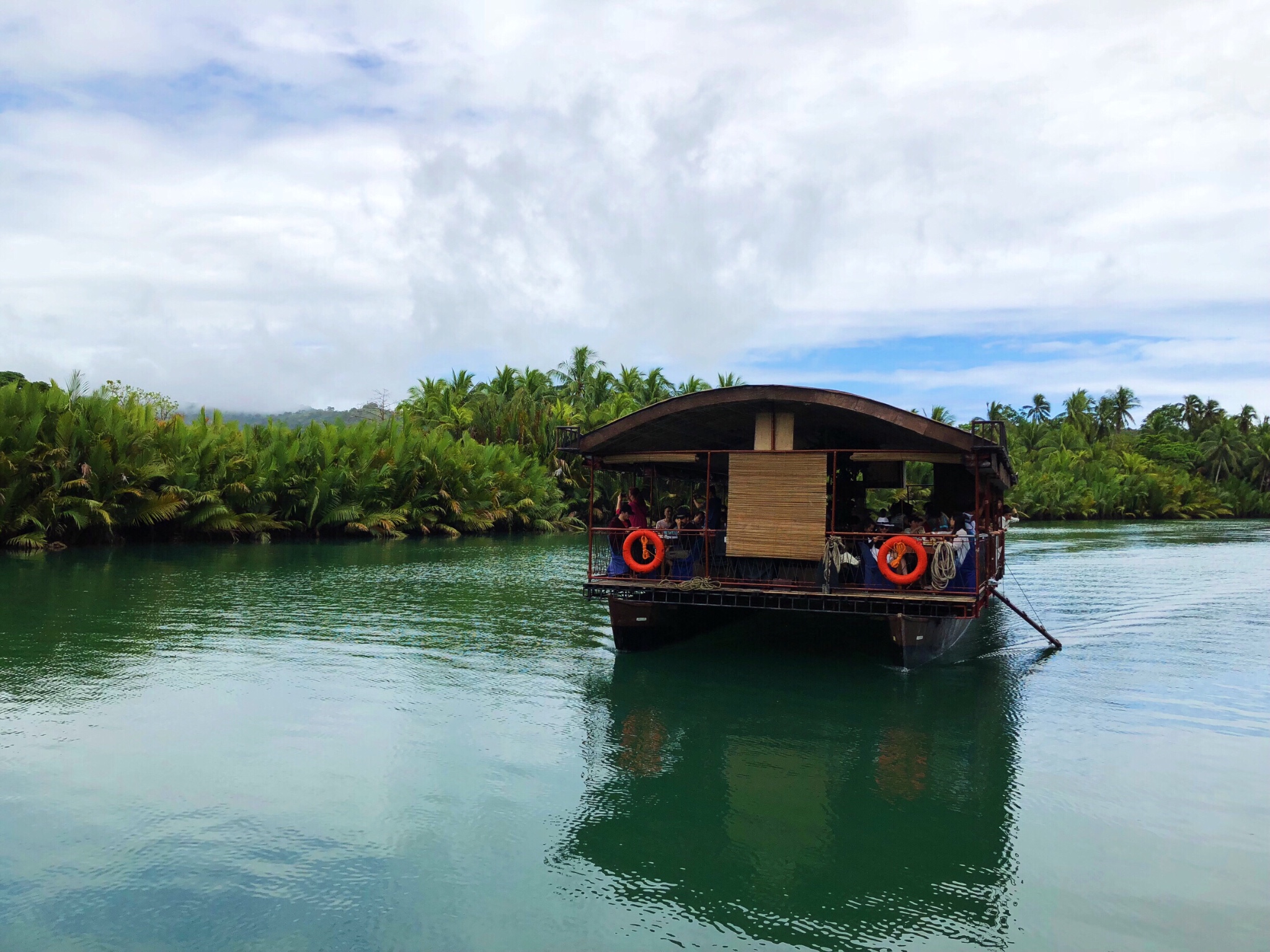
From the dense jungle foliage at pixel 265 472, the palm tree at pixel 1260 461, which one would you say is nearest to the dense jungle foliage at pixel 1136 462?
the palm tree at pixel 1260 461

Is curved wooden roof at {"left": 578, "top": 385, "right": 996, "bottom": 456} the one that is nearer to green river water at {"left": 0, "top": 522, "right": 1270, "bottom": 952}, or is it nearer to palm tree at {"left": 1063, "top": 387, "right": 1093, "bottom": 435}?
green river water at {"left": 0, "top": 522, "right": 1270, "bottom": 952}

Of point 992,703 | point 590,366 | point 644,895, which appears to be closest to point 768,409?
point 992,703

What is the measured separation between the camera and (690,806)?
682cm

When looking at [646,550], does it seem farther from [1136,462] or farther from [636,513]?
[1136,462]

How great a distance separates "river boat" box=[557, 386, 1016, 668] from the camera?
10.3 metres

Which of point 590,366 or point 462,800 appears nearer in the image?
point 462,800

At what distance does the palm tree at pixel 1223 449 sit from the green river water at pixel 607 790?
71.4 metres

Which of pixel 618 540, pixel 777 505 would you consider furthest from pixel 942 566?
pixel 618 540

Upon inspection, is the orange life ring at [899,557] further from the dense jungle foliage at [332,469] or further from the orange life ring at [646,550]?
the dense jungle foliage at [332,469]

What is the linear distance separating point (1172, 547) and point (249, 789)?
34.3 m

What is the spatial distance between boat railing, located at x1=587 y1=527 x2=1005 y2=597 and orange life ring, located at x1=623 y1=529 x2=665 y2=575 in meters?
0.10

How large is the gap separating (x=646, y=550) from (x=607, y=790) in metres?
4.52

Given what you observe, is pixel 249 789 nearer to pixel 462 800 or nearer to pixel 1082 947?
pixel 462 800

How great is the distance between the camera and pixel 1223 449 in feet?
245
